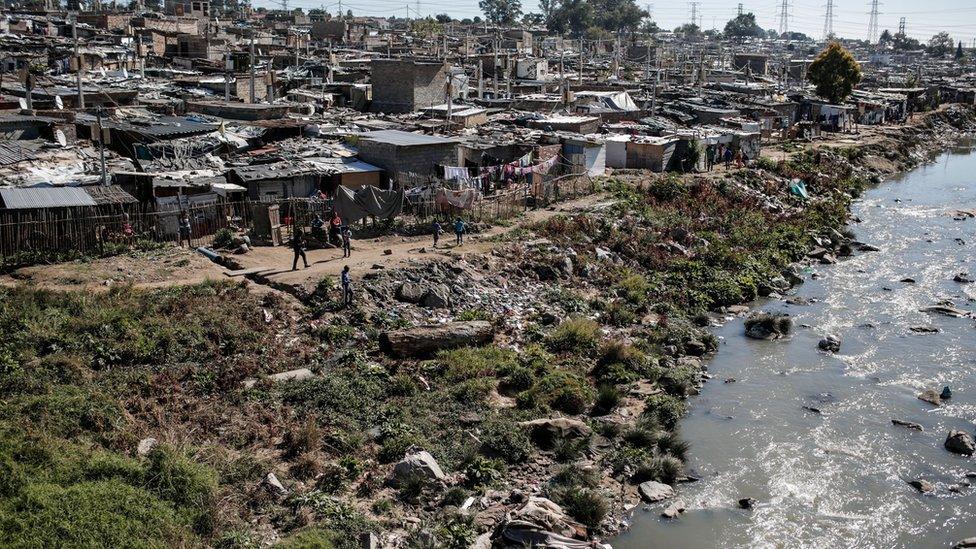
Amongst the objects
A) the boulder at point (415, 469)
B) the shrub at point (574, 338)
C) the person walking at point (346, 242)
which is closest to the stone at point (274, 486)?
the boulder at point (415, 469)

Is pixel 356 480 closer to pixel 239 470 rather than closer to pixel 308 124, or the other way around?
pixel 239 470

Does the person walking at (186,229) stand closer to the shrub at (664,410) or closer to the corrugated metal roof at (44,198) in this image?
the corrugated metal roof at (44,198)

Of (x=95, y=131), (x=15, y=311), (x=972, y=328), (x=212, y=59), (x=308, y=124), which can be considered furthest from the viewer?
(x=212, y=59)

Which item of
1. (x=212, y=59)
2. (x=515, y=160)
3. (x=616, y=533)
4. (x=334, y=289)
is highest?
(x=212, y=59)

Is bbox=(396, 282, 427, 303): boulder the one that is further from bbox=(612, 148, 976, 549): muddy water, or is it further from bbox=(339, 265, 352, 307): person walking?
bbox=(612, 148, 976, 549): muddy water

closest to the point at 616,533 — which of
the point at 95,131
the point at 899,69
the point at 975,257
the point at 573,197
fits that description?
the point at 95,131

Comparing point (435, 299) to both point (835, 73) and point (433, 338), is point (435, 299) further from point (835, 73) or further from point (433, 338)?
point (835, 73)
